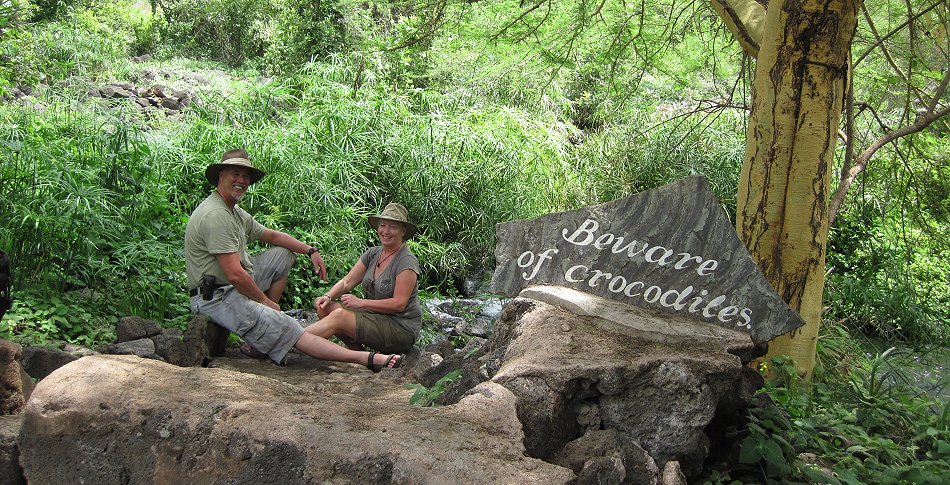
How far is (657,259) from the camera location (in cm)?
385

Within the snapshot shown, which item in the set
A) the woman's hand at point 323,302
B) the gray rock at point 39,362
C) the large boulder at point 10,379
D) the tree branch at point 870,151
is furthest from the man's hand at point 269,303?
the tree branch at point 870,151

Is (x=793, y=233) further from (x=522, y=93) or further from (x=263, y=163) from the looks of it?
(x=522, y=93)

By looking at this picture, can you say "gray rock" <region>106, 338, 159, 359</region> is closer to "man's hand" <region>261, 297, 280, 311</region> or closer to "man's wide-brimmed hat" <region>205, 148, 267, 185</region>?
"man's hand" <region>261, 297, 280, 311</region>

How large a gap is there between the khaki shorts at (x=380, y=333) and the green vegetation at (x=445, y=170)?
1357mm

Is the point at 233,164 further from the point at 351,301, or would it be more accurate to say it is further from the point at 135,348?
the point at 135,348

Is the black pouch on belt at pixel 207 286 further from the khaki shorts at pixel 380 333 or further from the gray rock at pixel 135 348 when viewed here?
the khaki shorts at pixel 380 333

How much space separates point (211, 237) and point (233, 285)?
1.03 feet

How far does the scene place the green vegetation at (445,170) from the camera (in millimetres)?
4969

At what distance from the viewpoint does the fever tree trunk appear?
4.26 meters

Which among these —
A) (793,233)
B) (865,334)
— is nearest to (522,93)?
(865,334)

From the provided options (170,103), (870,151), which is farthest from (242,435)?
(170,103)

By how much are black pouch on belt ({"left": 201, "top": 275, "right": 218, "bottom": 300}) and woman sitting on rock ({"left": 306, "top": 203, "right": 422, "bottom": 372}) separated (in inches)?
24.6

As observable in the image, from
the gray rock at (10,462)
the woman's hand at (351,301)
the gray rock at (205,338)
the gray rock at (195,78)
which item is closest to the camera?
the gray rock at (10,462)

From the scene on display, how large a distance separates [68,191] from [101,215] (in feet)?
1.08
